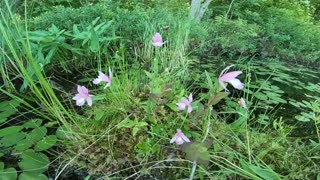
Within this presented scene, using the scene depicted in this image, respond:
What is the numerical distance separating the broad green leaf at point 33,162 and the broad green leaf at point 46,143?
26 mm

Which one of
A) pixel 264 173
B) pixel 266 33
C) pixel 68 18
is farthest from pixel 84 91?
pixel 266 33

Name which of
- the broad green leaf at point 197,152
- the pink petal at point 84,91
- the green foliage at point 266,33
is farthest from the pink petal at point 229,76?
the green foliage at point 266,33

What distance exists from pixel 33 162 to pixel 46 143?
10 centimetres

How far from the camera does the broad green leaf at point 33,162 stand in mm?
1156

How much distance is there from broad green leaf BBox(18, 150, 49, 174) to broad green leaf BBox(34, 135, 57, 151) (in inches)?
1.0

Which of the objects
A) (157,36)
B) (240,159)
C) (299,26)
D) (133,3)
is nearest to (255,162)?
(240,159)

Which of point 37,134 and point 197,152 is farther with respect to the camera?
point 37,134

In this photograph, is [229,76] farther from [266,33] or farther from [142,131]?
[266,33]

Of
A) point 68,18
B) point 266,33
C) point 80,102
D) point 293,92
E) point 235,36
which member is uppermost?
point 80,102

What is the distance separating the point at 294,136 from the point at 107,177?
0.91 metres

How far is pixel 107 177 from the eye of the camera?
3.74 feet

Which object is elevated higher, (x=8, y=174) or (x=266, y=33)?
(x=8, y=174)

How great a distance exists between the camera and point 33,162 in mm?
1182

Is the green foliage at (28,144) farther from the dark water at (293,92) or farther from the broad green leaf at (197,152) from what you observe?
the dark water at (293,92)
